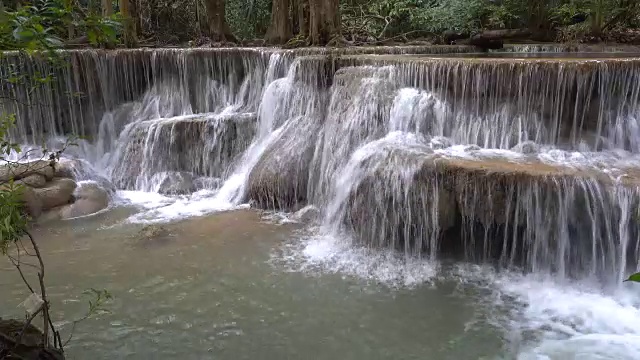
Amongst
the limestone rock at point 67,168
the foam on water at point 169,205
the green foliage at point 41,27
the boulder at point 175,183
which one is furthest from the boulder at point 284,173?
the green foliage at point 41,27

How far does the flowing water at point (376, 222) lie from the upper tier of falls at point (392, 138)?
0.02m

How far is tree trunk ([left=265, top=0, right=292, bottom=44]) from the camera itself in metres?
13.6

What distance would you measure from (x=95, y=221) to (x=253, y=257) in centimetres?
284

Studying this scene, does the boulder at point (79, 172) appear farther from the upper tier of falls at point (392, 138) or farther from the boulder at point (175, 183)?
the boulder at point (175, 183)

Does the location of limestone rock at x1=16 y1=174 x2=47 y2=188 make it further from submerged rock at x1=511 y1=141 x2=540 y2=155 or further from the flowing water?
submerged rock at x1=511 y1=141 x2=540 y2=155

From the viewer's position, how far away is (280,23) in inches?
539

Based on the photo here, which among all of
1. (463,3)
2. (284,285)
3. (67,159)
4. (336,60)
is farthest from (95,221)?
(463,3)

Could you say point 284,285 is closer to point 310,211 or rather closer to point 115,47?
point 310,211

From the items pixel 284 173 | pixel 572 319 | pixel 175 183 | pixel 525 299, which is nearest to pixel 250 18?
pixel 175 183

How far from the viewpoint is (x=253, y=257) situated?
20.2ft

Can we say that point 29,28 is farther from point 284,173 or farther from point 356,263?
point 284,173

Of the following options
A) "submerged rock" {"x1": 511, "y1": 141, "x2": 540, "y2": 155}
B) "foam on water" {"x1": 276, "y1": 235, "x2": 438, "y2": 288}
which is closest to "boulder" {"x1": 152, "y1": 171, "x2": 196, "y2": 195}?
"foam on water" {"x1": 276, "y1": 235, "x2": 438, "y2": 288}

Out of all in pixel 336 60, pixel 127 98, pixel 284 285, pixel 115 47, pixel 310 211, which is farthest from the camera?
pixel 115 47

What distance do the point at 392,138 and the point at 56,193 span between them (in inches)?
196
